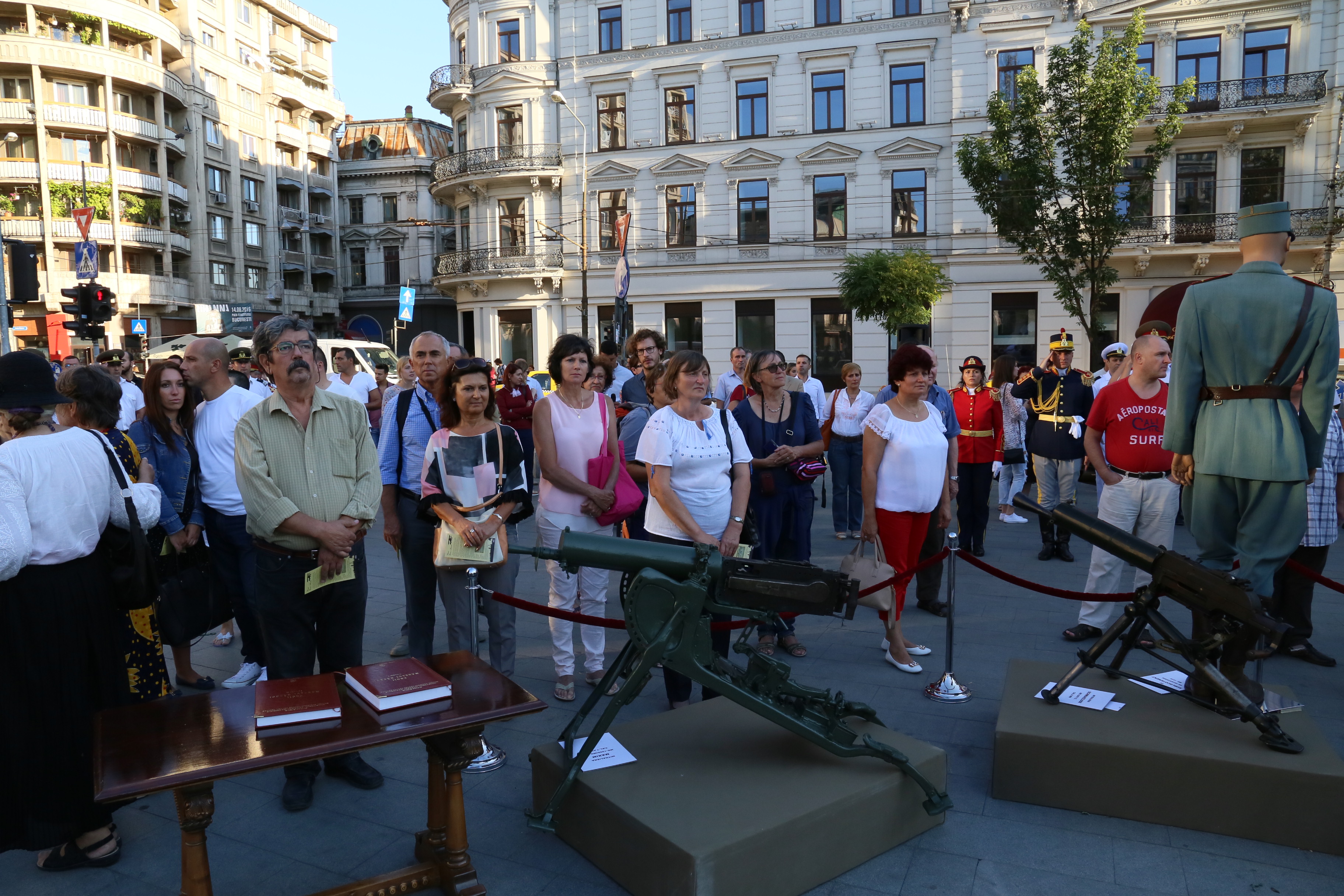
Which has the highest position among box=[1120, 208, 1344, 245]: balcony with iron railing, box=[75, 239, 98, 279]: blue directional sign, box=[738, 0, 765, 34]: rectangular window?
box=[738, 0, 765, 34]: rectangular window

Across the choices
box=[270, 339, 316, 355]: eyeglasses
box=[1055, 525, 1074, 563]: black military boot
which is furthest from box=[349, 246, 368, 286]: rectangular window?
box=[270, 339, 316, 355]: eyeglasses

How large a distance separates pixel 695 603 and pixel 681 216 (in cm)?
2871

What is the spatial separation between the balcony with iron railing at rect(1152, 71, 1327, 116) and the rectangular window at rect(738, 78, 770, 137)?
37.8 ft

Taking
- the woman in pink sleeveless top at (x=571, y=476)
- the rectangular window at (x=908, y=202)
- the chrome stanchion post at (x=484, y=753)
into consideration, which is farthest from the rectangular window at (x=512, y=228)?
the chrome stanchion post at (x=484, y=753)

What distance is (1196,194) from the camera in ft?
83.7

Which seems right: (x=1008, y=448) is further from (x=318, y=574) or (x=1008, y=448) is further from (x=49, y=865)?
(x=49, y=865)

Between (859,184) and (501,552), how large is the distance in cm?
2666

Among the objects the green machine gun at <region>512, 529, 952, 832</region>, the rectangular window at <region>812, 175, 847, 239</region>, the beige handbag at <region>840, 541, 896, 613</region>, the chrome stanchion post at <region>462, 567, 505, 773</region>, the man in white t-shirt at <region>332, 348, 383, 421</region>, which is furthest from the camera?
the rectangular window at <region>812, 175, 847, 239</region>

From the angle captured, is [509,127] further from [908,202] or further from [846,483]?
[846,483]

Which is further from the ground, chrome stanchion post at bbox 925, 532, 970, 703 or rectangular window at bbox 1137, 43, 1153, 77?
rectangular window at bbox 1137, 43, 1153, 77

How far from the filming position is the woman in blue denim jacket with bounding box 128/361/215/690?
5109 millimetres

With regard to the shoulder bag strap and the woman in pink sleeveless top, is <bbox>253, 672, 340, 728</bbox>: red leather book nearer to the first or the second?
the woman in pink sleeveless top

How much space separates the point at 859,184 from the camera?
28625mm

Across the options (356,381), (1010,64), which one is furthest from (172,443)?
(1010,64)
